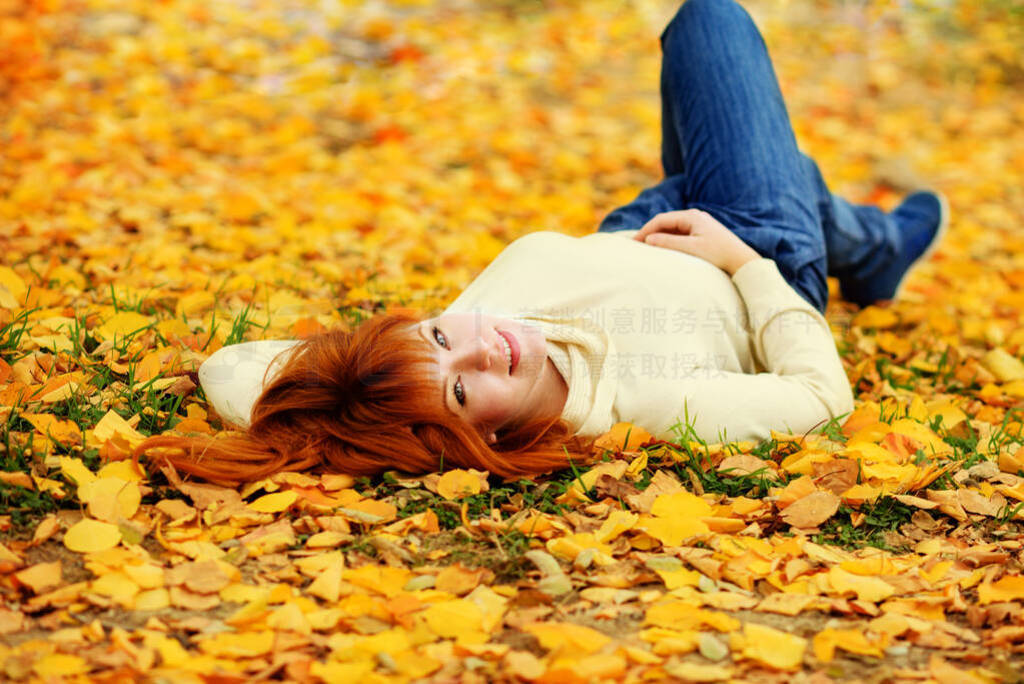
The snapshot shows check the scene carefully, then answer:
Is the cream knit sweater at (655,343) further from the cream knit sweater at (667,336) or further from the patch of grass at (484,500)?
the patch of grass at (484,500)

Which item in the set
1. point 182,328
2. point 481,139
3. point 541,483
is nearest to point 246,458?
point 541,483

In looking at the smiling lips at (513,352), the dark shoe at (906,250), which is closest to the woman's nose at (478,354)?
the smiling lips at (513,352)

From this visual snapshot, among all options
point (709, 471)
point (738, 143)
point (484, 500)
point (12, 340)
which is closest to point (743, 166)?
point (738, 143)

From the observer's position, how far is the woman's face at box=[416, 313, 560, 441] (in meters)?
2.39

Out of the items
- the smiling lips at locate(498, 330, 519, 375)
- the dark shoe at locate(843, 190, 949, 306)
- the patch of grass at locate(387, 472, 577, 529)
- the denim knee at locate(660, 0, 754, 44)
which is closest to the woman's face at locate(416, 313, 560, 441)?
the smiling lips at locate(498, 330, 519, 375)

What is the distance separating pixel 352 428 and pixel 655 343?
0.86m

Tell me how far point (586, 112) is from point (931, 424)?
14.0 feet

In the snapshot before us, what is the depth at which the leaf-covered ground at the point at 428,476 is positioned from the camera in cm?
186

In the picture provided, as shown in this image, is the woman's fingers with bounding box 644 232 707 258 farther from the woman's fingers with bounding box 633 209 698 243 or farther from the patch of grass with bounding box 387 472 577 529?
the patch of grass with bounding box 387 472 577 529

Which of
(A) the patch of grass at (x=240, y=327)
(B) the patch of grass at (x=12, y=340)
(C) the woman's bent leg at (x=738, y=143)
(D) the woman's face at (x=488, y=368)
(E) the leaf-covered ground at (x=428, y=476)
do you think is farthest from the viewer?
(C) the woman's bent leg at (x=738, y=143)

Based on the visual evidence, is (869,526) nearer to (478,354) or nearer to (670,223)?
(478,354)

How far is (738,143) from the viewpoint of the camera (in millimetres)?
3473

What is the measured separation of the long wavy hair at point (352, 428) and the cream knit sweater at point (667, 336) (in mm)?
301

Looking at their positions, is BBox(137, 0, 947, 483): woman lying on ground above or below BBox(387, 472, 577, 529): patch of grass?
above
